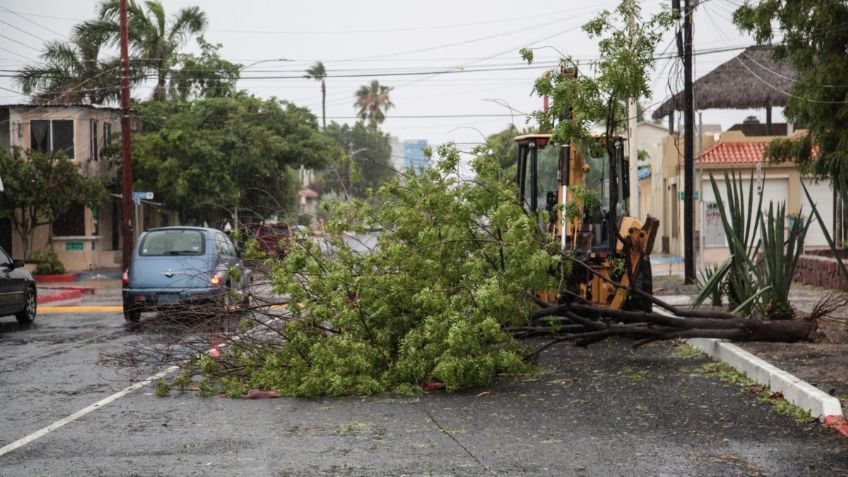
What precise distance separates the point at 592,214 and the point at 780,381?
5649 millimetres

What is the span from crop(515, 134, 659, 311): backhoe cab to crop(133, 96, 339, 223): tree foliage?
24225 mm

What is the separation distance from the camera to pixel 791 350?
12461 mm

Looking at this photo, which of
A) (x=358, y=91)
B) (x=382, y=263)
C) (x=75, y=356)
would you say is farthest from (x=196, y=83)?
(x=358, y=91)

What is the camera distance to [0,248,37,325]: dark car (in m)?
18.8

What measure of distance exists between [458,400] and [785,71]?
3336 centimetres

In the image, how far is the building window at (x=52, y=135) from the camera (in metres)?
41.2

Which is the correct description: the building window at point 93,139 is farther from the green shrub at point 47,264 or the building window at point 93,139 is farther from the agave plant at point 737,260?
the agave plant at point 737,260

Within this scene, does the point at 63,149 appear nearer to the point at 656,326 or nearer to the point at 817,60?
the point at 817,60

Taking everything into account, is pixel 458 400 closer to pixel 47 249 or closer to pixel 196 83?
pixel 47 249

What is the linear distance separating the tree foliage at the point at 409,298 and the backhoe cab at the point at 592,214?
2.00m

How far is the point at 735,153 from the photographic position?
41.3 meters

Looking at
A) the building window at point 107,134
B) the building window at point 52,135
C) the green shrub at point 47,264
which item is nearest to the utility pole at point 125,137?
the green shrub at point 47,264

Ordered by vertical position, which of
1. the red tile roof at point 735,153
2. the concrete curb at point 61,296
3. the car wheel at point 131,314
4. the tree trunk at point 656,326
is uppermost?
the red tile roof at point 735,153

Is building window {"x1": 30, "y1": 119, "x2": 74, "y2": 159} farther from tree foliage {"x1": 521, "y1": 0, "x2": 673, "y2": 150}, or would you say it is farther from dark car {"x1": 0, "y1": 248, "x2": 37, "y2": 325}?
tree foliage {"x1": 521, "y1": 0, "x2": 673, "y2": 150}
